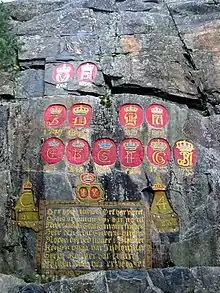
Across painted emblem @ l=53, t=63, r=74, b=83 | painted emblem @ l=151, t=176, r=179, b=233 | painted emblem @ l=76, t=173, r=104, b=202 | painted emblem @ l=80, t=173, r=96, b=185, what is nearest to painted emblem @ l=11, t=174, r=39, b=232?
painted emblem @ l=76, t=173, r=104, b=202

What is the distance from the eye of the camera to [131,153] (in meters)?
7.83

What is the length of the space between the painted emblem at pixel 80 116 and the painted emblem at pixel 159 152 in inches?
46.5

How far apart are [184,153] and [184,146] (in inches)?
5.2

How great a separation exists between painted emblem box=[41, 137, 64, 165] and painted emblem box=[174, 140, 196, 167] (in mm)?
1958

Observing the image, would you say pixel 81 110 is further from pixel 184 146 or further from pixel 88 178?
pixel 184 146

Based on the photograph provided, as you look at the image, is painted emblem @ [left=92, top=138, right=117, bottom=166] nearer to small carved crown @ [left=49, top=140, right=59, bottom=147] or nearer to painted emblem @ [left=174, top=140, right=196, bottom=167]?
small carved crown @ [left=49, top=140, right=59, bottom=147]

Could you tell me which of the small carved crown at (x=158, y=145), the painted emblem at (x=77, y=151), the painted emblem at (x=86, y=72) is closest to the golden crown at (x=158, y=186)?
the small carved crown at (x=158, y=145)

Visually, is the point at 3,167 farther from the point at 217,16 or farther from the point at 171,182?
the point at 217,16

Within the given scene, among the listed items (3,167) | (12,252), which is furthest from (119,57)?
(12,252)

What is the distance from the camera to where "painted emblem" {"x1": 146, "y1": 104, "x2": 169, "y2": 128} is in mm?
8109

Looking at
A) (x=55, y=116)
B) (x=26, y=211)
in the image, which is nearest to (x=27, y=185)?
(x=26, y=211)

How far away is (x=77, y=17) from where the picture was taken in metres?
9.98

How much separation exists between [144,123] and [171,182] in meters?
1.16

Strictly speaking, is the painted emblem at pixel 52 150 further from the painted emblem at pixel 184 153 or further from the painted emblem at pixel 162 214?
the painted emblem at pixel 184 153
